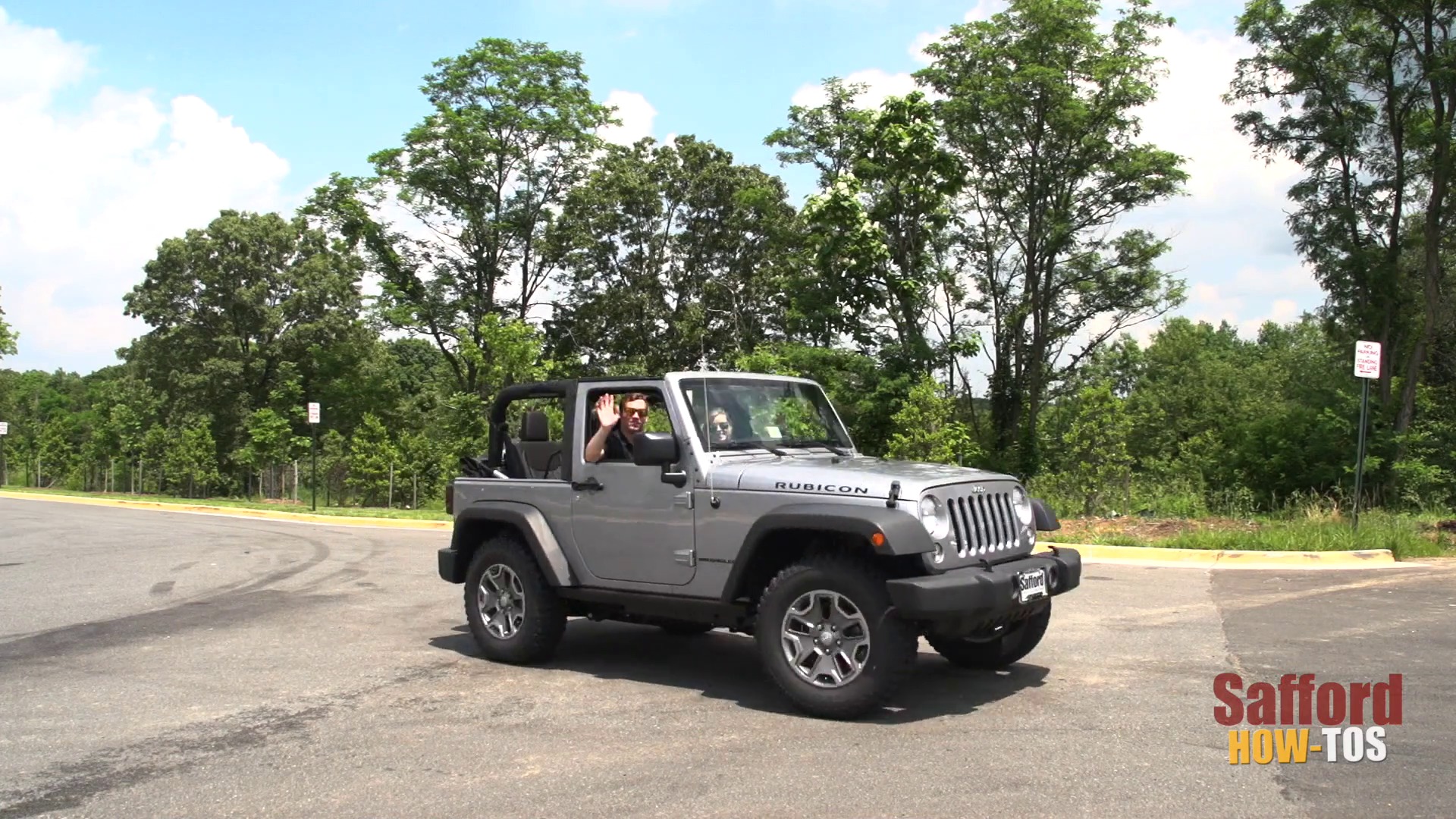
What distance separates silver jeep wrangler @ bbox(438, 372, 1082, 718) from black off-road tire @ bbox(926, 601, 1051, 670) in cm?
1

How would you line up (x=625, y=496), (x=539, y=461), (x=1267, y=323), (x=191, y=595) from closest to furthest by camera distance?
(x=625, y=496)
(x=539, y=461)
(x=191, y=595)
(x=1267, y=323)


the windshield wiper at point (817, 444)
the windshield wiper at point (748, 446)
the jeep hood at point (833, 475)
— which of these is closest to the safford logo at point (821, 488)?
the jeep hood at point (833, 475)

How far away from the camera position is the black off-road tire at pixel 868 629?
5.33 metres

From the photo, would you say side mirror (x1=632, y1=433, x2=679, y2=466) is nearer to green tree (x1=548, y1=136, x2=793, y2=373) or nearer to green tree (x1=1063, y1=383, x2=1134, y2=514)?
green tree (x1=1063, y1=383, x2=1134, y2=514)

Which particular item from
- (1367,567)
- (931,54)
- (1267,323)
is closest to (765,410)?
(1367,567)

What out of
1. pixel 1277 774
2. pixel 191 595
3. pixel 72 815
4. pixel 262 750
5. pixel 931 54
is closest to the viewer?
pixel 72 815

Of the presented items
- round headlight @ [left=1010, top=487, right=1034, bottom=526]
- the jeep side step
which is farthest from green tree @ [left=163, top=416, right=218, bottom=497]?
round headlight @ [left=1010, top=487, right=1034, bottom=526]

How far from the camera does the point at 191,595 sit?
10695mm

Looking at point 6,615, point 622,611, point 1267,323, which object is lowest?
point 6,615

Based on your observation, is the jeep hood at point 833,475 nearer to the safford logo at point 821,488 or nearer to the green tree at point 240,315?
the safford logo at point 821,488

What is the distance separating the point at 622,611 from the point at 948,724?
222cm

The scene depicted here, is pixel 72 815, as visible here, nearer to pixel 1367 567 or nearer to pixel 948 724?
pixel 948 724

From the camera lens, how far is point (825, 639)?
220 inches

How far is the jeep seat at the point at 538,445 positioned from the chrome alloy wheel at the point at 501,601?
0.74 m
